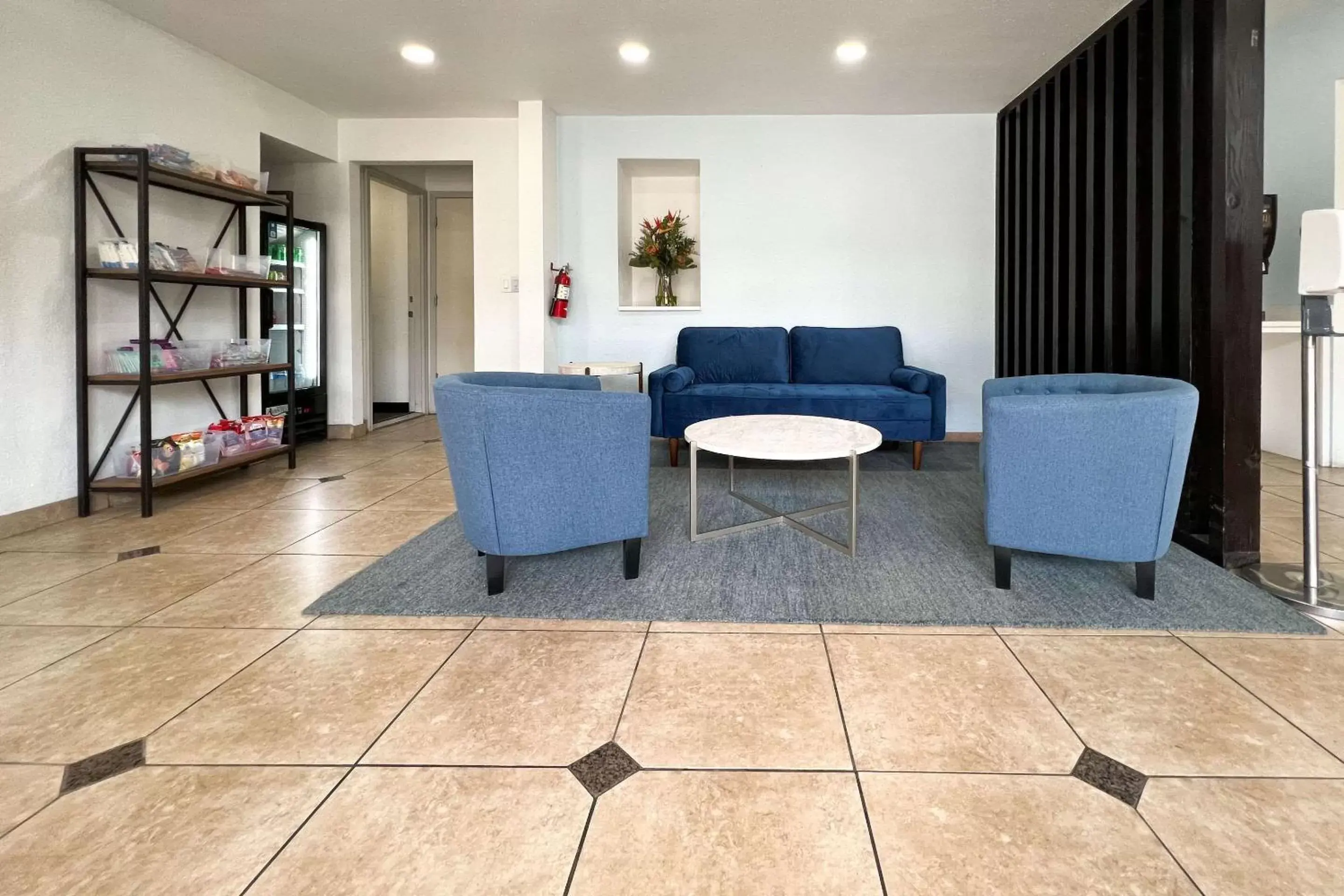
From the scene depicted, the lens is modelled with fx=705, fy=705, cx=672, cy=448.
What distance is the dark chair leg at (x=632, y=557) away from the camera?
235 cm

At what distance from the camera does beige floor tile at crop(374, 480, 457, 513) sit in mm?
3424

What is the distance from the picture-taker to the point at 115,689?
166cm

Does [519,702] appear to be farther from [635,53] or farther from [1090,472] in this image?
[635,53]

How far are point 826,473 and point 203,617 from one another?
3.17 meters

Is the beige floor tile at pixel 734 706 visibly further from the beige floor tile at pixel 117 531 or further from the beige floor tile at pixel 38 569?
the beige floor tile at pixel 117 531

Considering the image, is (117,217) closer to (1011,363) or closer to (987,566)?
(987,566)

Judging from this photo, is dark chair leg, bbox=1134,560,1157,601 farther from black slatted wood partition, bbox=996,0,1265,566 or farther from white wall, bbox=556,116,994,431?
white wall, bbox=556,116,994,431

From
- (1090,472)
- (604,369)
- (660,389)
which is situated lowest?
(1090,472)

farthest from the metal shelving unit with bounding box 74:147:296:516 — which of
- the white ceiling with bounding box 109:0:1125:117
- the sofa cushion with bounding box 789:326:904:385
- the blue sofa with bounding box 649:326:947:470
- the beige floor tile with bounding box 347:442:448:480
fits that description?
the sofa cushion with bounding box 789:326:904:385

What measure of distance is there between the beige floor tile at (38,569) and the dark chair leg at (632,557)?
1928mm

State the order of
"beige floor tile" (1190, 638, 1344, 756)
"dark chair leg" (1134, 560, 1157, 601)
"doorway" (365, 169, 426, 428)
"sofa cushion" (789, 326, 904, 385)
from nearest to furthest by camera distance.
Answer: "beige floor tile" (1190, 638, 1344, 756)
"dark chair leg" (1134, 560, 1157, 601)
"sofa cushion" (789, 326, 904, 385)
"doorway" (365, 169, 426, 428)

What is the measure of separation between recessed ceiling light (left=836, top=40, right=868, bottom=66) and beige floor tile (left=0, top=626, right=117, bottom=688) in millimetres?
4284

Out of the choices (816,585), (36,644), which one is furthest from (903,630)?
(36,644)

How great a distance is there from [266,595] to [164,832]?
1.21 metres
